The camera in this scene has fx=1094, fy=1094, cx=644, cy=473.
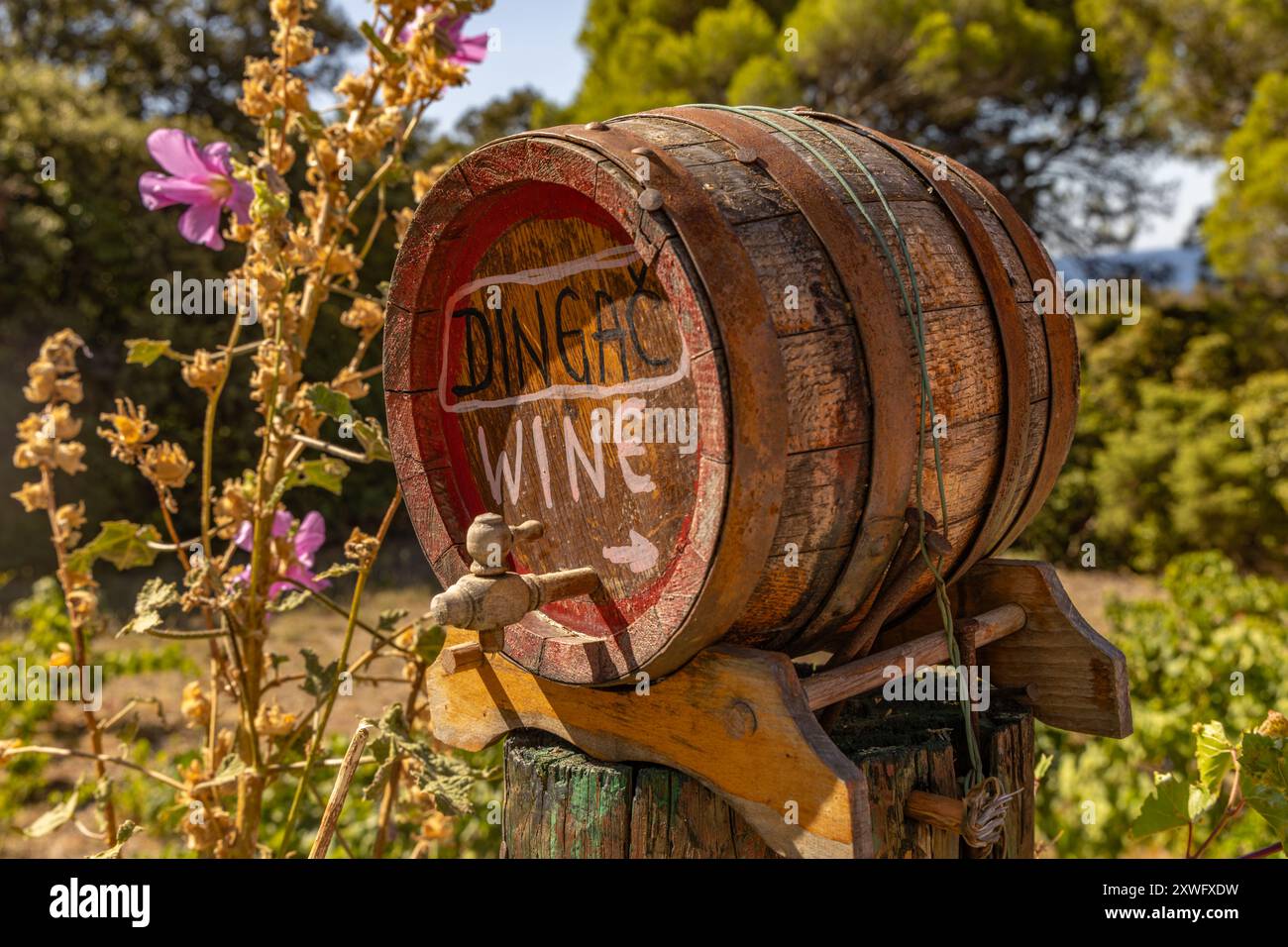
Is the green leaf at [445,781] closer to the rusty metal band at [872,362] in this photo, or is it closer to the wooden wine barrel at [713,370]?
the wooden wine barrel at [713,370]

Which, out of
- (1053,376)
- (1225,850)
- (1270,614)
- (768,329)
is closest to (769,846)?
(768,329)

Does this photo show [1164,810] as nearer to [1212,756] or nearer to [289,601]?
[1212,756]

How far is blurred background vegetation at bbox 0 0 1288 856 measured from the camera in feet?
20.8

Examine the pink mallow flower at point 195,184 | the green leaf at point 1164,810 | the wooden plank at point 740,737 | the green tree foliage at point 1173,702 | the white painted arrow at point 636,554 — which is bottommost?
the green tree foliage at point 1173,702

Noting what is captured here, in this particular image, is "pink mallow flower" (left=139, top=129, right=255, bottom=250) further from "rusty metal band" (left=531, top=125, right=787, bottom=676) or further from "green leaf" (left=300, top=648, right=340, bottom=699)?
"rusty metal band" (left=531, top=125, right=787, bottom=676)

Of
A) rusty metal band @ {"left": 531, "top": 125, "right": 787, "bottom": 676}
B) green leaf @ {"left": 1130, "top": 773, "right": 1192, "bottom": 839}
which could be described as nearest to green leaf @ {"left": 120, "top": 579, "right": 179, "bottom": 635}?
rusty metal band @ {"left": 531, "top": 125, "right": 787, "bottom": 676}

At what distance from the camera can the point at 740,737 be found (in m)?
1.50

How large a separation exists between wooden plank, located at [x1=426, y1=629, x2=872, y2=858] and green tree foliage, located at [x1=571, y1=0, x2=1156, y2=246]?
9.33m

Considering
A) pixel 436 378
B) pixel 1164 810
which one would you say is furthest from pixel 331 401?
pixel 1164 810

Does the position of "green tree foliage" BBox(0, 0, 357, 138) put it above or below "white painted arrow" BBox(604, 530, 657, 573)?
above

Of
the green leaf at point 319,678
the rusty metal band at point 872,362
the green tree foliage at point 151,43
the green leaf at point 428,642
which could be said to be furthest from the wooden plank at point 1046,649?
the green tree foliage at point 151,43

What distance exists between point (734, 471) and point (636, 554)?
0.93 feet

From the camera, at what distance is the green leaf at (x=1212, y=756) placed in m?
1.75

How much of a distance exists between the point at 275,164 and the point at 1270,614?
608 centimetres
